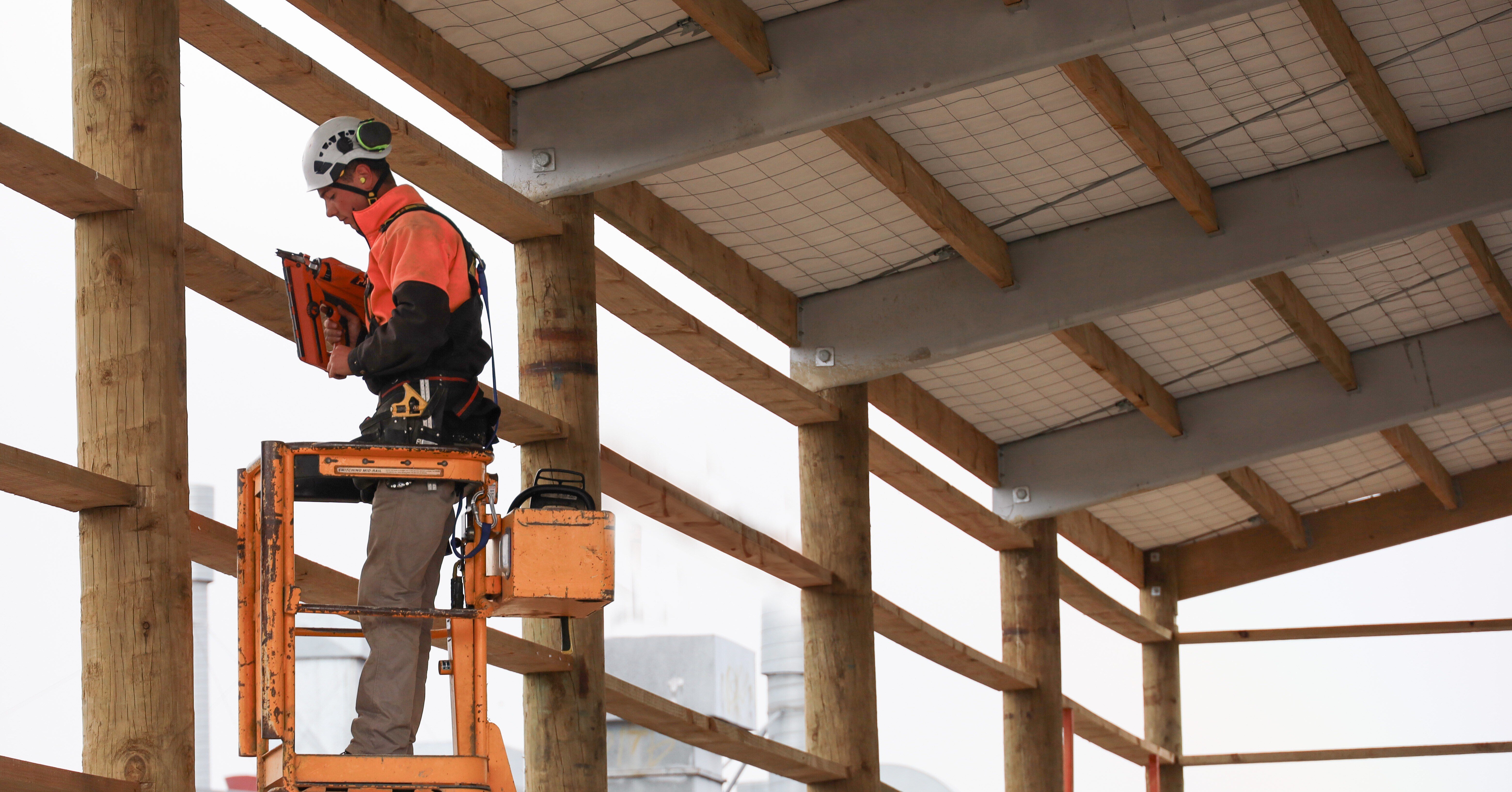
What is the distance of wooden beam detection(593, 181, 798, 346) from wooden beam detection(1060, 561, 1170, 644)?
16.0 feet

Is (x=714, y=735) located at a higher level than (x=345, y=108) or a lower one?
lower

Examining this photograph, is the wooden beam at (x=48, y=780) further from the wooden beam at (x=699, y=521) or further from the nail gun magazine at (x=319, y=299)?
the wooden beam at (x=699, y=521)

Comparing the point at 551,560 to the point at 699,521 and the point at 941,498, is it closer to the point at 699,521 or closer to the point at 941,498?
the point at 699,521

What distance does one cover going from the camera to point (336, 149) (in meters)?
6.01

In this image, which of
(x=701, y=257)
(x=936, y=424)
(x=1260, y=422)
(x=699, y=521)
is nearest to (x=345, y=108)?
(x=701, y=257)

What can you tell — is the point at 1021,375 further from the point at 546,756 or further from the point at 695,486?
the point at 546,756

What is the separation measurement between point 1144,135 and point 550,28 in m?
3.35

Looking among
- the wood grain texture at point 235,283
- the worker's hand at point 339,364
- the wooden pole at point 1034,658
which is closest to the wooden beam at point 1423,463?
the wooden pole at point 1034,658

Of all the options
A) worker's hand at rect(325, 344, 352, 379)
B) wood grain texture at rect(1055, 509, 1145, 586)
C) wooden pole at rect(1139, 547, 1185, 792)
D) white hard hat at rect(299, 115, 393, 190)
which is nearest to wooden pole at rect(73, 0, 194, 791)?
worker's hand at rect(325, 344, 352, 379)

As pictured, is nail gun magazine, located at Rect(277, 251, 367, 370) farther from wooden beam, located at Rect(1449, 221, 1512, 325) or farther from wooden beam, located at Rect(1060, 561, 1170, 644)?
wooden beam, located at Rect(1060, 561, 1170, 644)

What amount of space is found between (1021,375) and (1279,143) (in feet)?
9.59

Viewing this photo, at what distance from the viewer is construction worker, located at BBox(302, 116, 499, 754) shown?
563 centimetres

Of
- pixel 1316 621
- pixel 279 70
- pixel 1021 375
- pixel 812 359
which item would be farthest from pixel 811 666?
pixel 1316 621

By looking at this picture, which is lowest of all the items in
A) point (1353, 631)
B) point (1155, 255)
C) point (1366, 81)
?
point (1353, 631)
